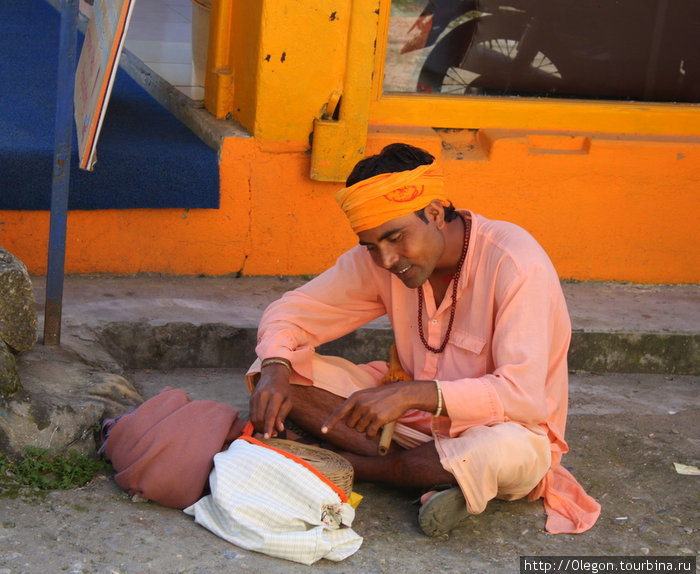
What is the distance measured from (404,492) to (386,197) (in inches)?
40.1

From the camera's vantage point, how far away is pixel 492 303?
303 cm

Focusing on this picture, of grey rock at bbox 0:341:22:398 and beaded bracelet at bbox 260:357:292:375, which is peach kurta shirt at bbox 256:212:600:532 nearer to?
beaded bracelet at bbox 260:357:292:375

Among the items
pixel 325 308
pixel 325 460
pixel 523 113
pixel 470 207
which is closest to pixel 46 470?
pixel 325 460

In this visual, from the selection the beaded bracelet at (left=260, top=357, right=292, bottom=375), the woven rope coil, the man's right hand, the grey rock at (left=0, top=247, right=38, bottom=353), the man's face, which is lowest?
the woven rope coil

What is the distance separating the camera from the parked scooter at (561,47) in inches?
195

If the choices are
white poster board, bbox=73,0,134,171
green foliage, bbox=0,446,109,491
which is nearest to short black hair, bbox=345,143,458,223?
white poster board, bbox=73,0,134,171

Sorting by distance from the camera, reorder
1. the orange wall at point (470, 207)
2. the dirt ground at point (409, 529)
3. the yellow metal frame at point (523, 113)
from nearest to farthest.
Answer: the dirt ground at point (409, 529)
the orange wall at point (470, 207)
the yellow metal frame at point (523, 113)

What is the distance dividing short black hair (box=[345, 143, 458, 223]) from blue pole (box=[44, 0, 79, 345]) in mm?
1100

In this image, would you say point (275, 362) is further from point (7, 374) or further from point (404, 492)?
→ point (7, 374)

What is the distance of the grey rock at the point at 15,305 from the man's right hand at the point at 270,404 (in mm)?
839

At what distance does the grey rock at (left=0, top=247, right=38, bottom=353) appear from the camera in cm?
323

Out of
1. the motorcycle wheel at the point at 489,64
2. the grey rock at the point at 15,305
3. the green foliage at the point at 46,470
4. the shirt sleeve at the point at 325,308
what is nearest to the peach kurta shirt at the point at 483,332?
the shirt sleeve at the point at 325,308

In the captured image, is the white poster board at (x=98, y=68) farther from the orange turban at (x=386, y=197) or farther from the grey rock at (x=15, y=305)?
the orange turban at (x=386, y=197)

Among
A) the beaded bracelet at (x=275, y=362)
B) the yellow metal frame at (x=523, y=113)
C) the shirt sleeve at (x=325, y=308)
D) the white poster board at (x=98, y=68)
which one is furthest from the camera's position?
the yellow metal frame at (x=523, y=113)
